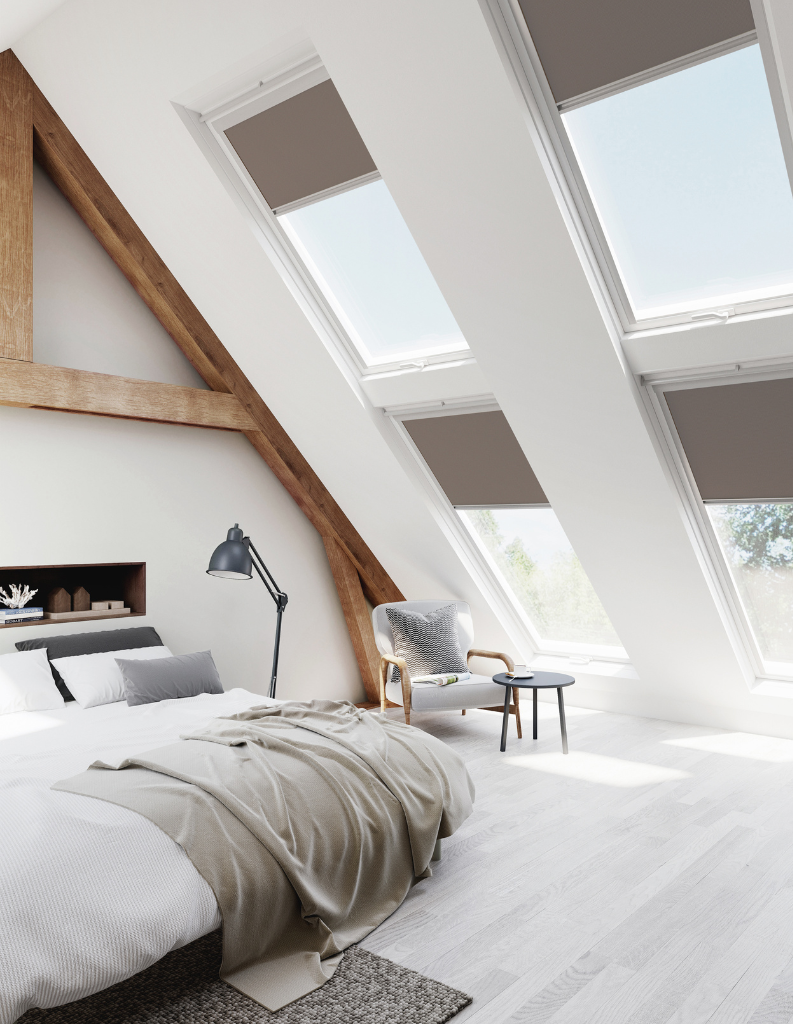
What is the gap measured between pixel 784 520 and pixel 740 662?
994mm

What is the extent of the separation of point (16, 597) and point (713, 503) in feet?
13.1

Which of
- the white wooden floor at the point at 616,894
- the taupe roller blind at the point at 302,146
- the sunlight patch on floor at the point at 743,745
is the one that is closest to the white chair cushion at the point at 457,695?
the white wooden floor at the point at 616,894

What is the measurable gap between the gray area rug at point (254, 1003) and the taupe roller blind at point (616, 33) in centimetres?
331

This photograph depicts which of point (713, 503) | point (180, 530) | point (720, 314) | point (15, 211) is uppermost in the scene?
point (15, 211)

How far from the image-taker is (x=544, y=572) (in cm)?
548

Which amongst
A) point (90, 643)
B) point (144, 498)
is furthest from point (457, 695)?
point (144, 498)

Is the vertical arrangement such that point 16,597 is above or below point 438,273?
below

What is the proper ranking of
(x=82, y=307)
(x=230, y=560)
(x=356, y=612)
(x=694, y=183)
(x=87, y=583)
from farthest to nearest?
(x=356, y=612) → (x=87, y=583) → (x=82, y=307) → (x=230, y=560) → (x=694, y=183)

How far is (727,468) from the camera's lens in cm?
414

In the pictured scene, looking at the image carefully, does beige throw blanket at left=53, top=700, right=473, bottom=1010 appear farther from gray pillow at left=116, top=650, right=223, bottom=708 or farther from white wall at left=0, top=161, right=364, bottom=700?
white wall at left=0, top=161, right=364, bottom=700

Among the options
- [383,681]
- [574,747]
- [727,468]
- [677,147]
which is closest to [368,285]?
[677,147]

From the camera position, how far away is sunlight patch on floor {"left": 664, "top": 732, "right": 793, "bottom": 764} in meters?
4.53

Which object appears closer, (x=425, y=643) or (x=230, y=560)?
(x=230, y=560)

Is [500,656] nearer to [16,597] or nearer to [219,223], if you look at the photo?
[16,597]
